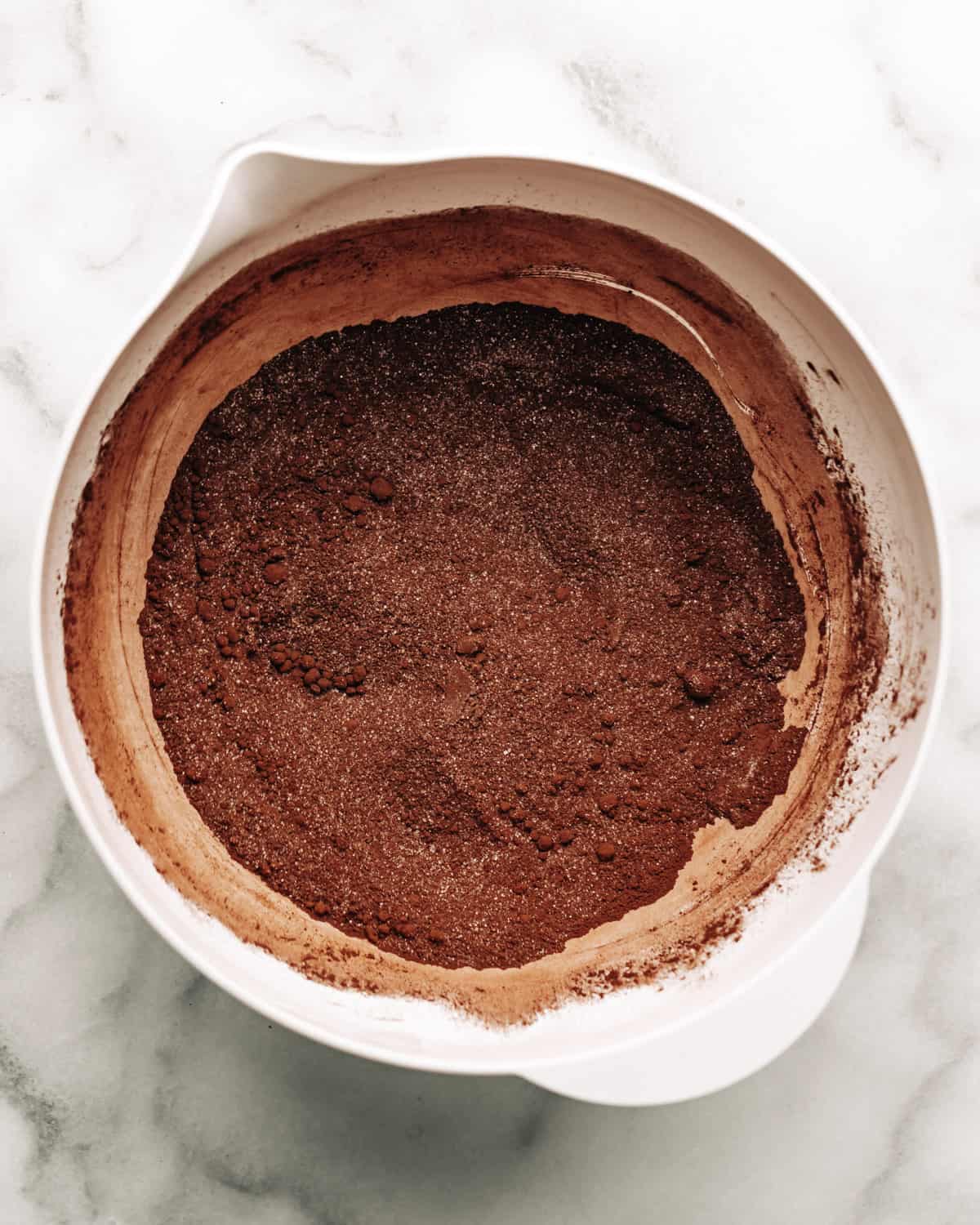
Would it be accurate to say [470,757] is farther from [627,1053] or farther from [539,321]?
[539,321]

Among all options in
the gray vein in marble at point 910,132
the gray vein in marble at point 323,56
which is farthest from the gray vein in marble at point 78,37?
the gray vein in marble at point 910,132

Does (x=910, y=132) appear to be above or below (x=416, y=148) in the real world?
above

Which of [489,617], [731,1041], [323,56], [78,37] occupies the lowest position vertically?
[731,1041]

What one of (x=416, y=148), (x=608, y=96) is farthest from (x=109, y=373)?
(x=608, y=96)

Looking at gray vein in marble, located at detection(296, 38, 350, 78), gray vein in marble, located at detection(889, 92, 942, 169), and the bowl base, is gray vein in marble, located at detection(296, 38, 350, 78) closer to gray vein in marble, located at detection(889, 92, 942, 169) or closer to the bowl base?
gray vein in marble, located at detection(889, 92, 942, 169)

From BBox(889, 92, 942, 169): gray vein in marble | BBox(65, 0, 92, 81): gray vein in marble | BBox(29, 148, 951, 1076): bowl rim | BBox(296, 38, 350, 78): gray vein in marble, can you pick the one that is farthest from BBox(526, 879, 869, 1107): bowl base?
BBox(65, 0, 92, 81): gray vein in marble

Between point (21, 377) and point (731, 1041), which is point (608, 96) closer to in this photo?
point (21, 377)
